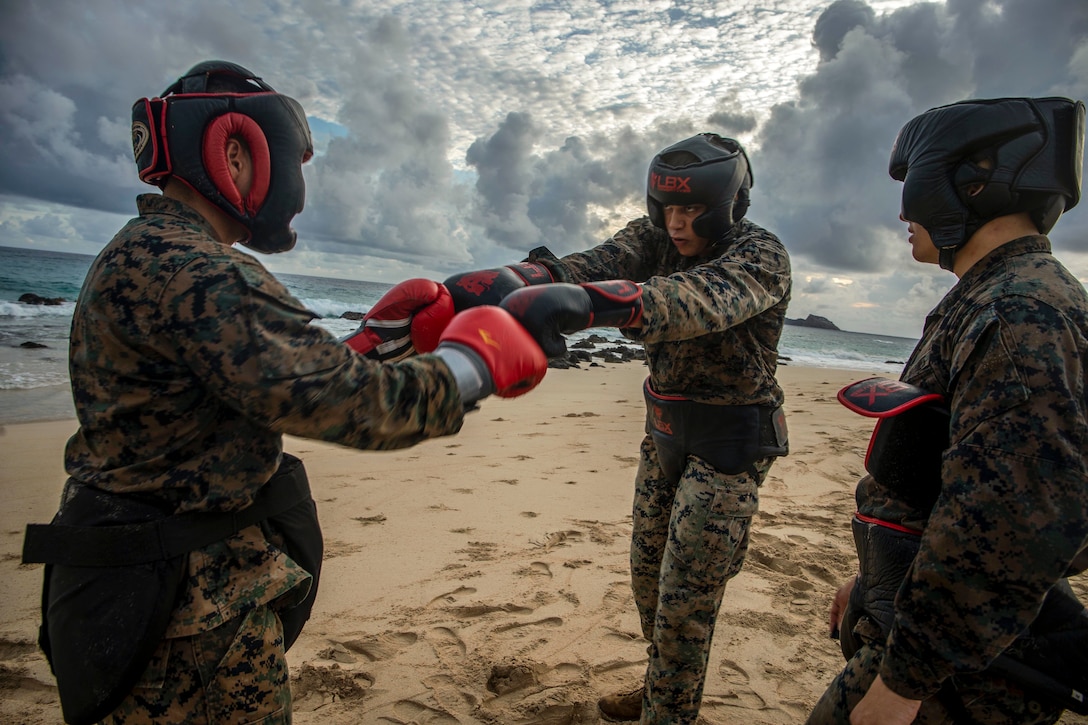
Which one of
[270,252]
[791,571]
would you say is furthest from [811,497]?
[270,252]

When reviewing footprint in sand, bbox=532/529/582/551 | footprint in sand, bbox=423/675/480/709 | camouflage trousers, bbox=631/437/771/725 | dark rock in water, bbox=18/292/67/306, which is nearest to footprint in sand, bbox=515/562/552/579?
footprint in sand, bbox=532/529/582/551

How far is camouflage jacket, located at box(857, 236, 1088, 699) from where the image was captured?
1.43 meters

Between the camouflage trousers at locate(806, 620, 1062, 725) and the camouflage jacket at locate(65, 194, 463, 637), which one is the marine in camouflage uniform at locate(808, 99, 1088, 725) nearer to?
A: the camouflage trousers at locate(806, 620, 1062, 725)

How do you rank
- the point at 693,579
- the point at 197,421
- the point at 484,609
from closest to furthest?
the point at 197,421 → the point at 693,579 → the point at 484,609

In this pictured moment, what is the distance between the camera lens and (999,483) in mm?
1465

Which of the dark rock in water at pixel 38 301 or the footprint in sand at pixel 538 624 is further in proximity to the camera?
the dark rock in water at pixel 38 301

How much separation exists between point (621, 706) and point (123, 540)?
7.70ft

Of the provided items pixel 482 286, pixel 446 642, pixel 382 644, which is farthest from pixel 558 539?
pixel 482 286

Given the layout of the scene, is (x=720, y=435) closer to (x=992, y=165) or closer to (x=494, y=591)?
(x=992, y=165)

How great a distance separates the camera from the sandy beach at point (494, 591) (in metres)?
3.06

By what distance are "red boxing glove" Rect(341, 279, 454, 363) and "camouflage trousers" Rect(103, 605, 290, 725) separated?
96cm

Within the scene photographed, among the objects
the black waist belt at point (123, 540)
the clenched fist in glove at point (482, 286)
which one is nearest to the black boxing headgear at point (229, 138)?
the clenched fist in glove at point (482, 286)

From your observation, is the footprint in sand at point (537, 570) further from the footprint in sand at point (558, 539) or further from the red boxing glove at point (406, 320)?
the red boxing glove at point (406, 320)

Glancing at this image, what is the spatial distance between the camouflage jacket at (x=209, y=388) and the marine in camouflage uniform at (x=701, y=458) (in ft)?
3.48
